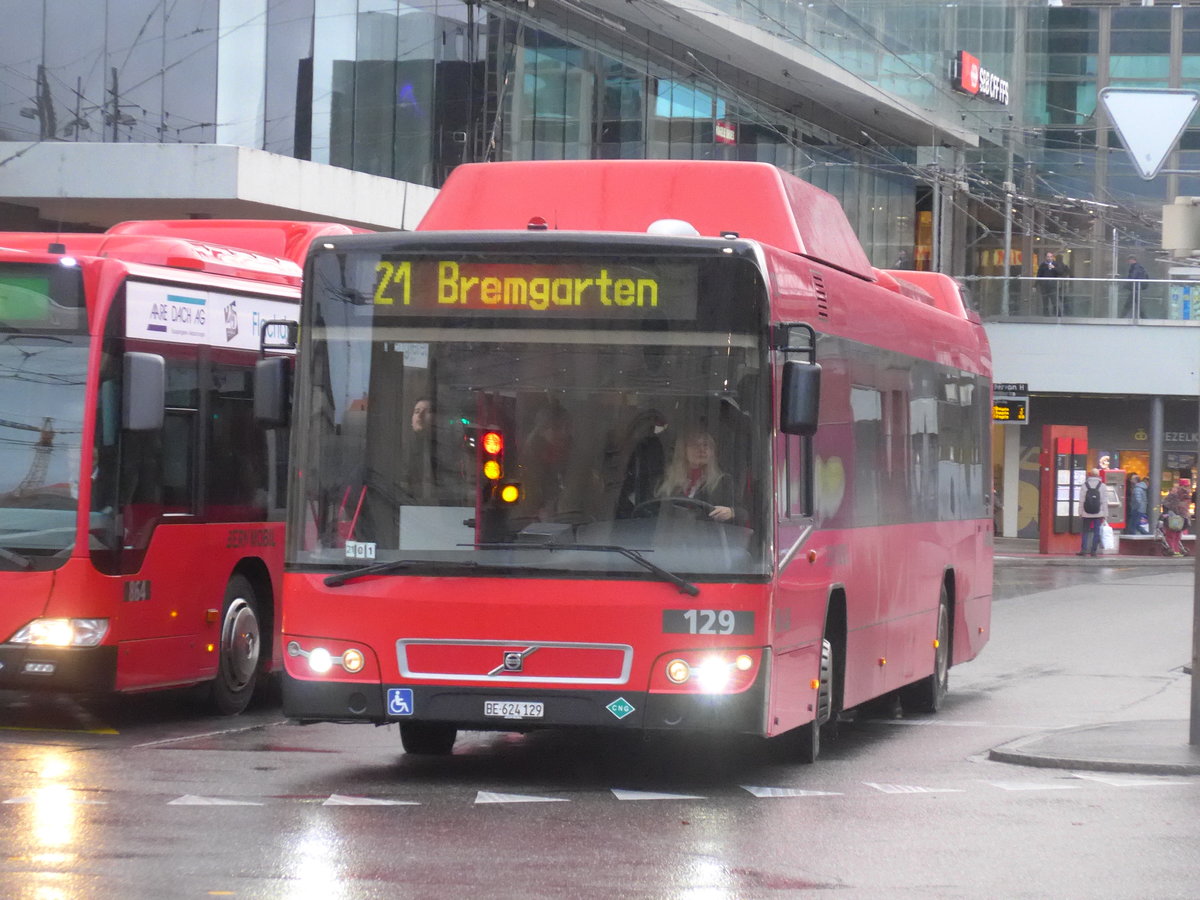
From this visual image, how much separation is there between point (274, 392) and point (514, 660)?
1823mm

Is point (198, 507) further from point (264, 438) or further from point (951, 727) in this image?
point (951, 727)

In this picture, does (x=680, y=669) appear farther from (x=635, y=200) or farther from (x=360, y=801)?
(x=635, y=200)

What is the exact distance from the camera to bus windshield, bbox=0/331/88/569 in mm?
12266

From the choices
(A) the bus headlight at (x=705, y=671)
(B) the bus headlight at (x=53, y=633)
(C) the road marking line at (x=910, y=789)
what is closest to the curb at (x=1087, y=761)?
(C) the road marking line at (x=910, y=789)

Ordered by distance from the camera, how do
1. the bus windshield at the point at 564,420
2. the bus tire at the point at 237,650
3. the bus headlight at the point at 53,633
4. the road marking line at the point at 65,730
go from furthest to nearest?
1. the bus tire at the point at 237,650
2. the road marking line at the point at 65,730
3. the bus headlight at the point at 53,633
4. the bus windshield at the point at 564,420

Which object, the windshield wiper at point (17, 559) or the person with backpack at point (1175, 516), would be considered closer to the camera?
the windshield wiper at point (17, 559)

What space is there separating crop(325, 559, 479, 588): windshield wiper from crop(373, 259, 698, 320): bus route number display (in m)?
1.19

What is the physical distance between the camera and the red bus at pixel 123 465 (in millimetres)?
12266

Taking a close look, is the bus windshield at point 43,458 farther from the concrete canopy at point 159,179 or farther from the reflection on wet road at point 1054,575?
the concrete canopy at point 159,179

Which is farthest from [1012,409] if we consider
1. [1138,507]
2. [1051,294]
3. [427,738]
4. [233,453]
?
[427,738]

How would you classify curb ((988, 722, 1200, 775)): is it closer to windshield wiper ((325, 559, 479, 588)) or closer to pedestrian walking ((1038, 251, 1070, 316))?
windshield wiper ((325, 559, 479, 588))

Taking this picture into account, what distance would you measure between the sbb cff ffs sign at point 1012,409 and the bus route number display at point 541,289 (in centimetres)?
3207

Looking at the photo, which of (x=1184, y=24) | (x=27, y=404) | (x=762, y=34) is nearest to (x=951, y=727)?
(x=27, y=404)

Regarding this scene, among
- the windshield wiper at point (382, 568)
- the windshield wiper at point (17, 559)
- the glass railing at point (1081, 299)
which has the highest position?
the glass railing at point (1081, 299)
